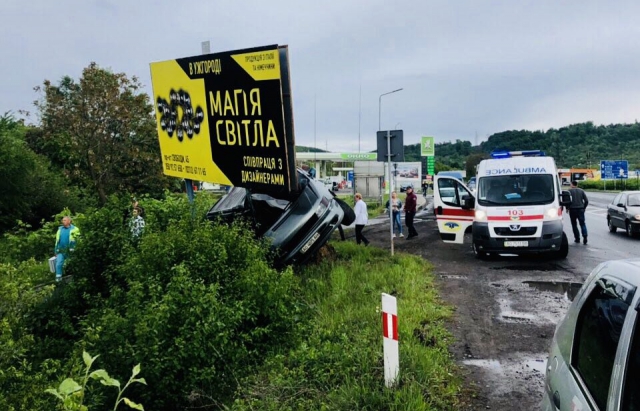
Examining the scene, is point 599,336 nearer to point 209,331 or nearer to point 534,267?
point 209,331

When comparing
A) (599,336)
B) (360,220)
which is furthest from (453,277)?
(599,336)

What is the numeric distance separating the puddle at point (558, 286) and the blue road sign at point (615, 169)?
127 feet

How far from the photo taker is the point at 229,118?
36.9ft

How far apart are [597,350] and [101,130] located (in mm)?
25001

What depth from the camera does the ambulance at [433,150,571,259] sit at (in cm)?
1208

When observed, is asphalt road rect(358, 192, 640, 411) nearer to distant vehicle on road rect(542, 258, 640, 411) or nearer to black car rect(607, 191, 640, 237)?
black car rect(607, 191, 640, 237)

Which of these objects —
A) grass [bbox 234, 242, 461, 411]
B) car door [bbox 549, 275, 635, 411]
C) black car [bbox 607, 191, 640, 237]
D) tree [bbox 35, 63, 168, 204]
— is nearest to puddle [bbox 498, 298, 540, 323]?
grass [bbox 234, 242, 461, 411]

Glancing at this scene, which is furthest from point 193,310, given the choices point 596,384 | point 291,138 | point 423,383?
point 291,138

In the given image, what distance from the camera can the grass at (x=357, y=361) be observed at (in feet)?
15.3

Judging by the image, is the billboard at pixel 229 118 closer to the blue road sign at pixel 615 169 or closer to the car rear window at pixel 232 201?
the car rear window at pixel 232 201

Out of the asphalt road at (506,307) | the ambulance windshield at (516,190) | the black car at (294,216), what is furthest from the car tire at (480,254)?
the black car at (294,216)

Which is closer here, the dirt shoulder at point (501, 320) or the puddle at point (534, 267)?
the dirt shoulder at point (501, 320)

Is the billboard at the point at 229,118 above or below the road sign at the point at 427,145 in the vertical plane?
above

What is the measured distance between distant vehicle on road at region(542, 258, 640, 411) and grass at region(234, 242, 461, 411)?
1747mm
